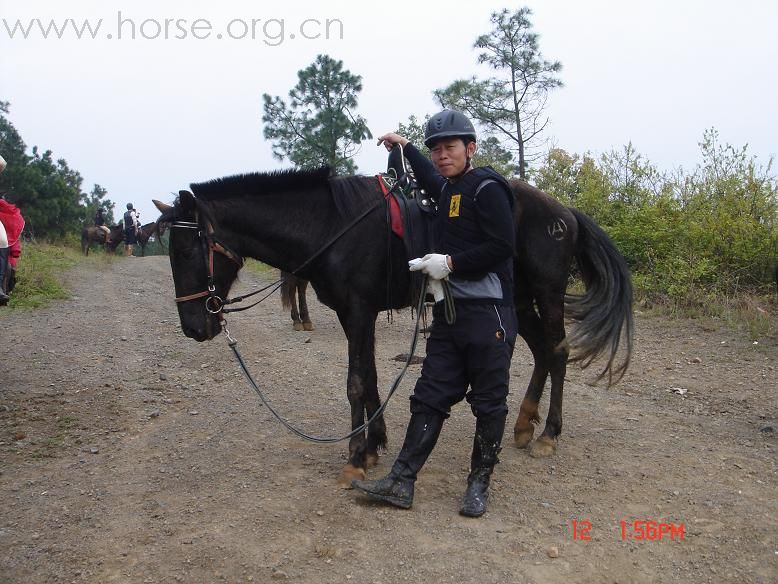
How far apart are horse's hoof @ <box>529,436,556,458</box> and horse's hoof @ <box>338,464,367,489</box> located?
1.26 metres

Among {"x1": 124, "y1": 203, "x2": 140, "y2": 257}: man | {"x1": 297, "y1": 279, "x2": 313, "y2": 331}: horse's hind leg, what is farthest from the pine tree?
{"x1": 297, "y1": 279, "x2": 313, "y2": 331}: horse's hind leg

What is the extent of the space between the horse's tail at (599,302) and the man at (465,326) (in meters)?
1.15

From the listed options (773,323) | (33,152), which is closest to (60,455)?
(773,323)

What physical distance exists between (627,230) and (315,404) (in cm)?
695

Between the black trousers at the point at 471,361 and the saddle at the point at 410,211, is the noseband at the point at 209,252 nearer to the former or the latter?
the saddle at the point at 410,211

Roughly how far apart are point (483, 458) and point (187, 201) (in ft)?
7.46

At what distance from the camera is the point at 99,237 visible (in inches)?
966

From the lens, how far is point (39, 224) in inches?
1007

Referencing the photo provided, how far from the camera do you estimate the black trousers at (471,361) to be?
337cm

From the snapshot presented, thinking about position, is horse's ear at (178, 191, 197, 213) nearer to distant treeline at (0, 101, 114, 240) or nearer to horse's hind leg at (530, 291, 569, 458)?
horse's hind leg at (530, 291, 569, 458)

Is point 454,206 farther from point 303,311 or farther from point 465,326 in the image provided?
point 303,311

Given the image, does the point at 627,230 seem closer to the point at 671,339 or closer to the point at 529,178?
the point at 671,339

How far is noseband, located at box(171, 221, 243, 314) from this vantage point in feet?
12.4
